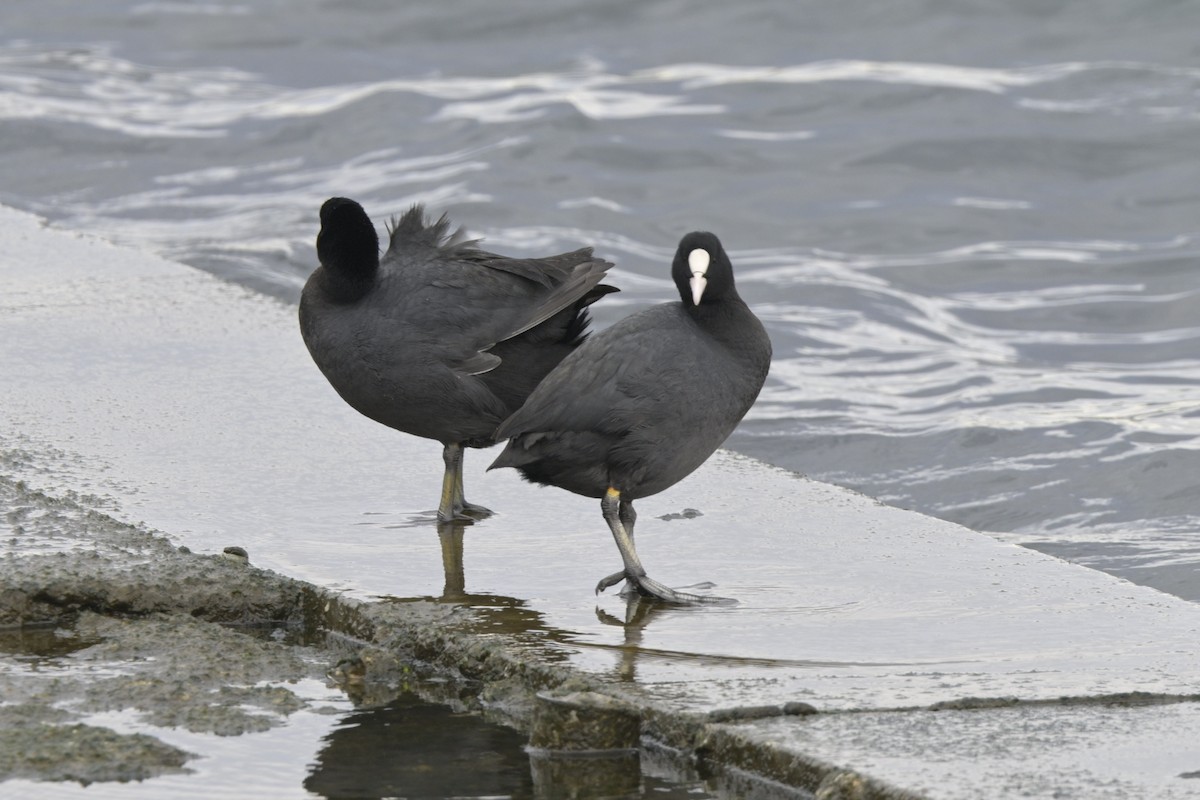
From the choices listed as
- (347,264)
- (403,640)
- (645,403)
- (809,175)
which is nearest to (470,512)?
(347,264)

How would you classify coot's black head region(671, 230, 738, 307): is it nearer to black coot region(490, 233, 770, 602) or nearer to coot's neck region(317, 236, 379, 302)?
black coot region(490, 233, 770, 602)

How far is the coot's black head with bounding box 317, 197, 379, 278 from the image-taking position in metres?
4.71

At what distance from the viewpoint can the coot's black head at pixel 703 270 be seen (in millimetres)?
4133

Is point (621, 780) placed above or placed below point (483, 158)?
below

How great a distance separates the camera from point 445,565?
429cm

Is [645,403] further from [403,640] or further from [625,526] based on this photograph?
[403,640]

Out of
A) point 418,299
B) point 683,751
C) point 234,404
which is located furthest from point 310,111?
point 683,751

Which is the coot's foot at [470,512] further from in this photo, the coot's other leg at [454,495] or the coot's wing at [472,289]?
the coot's wing at [472,289]

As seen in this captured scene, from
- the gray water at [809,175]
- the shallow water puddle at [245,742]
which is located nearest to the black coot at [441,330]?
the shallow water puddle at [245,742]

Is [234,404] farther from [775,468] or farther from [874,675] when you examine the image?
[874,675]

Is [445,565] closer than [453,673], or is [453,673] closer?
[453,673]

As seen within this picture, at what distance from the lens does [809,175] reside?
13156 mm

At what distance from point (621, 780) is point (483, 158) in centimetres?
1118

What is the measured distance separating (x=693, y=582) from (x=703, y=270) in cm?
76
